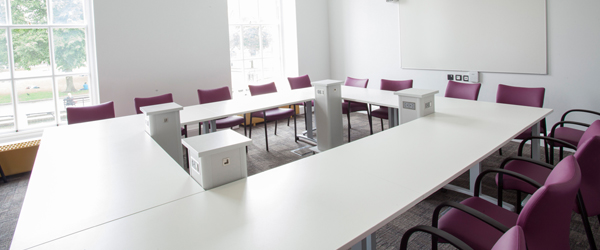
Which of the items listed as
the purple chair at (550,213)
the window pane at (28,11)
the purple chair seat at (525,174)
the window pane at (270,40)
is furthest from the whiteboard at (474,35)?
the window pane at (28,11)

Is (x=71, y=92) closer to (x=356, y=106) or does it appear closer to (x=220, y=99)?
(x=220, y=99)

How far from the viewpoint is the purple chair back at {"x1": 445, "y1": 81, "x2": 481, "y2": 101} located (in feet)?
14.3

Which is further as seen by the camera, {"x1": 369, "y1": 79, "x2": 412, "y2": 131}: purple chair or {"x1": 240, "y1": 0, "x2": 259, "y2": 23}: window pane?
{"x1": 240, "y1": 0, "x2": 259, "y2": 23}: window pane

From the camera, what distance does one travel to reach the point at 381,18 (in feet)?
21.4

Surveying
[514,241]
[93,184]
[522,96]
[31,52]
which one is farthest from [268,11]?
[514,241]

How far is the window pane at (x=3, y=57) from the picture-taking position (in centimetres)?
473

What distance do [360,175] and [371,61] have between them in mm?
5174

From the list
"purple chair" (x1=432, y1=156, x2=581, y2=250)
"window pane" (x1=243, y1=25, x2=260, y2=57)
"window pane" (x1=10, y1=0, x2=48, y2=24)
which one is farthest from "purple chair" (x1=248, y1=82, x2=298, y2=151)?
"purple chair" (x1=432, y1=156, x2=581, y2=250)

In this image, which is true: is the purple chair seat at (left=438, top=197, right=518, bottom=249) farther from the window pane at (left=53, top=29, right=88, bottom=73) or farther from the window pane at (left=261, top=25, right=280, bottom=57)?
the window pane at (left=261, top=25, right=280, bottom=57)

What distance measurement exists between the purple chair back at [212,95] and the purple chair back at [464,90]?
3027mm

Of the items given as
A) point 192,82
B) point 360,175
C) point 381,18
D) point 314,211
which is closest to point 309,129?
point 192,82

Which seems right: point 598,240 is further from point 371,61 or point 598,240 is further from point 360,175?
point 371,61

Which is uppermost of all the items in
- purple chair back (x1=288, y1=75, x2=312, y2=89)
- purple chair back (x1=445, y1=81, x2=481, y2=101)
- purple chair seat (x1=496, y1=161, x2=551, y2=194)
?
purple chair back (x1=288, y1=75, x2=312, y2=89)

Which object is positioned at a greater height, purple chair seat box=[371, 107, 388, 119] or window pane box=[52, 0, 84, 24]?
window pane box=[52, 0, 84, 24]
